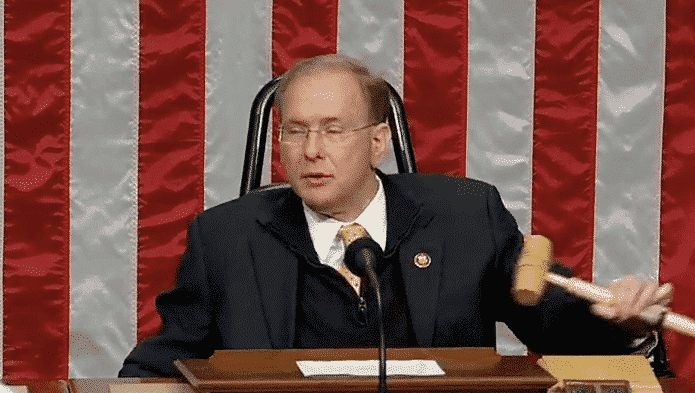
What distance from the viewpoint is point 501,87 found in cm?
267

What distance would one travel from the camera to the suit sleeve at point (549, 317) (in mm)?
1597

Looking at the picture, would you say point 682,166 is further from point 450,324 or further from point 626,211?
point 450,324

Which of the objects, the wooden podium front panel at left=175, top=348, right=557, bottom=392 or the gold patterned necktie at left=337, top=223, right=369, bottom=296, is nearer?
the wooden podium front panel at left=175, top=348, right=557, bottom=392

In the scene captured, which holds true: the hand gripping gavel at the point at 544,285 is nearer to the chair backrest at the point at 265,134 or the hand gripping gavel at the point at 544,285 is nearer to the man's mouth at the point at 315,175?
the man's mouth at the point at 315,175

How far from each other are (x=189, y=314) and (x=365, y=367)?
633 mm

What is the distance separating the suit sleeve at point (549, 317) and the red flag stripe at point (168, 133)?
103 centimetres

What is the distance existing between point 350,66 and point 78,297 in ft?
4.01

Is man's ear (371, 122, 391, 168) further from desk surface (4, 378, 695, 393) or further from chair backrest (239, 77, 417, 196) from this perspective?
desk surface (4, 378, 695, 393)

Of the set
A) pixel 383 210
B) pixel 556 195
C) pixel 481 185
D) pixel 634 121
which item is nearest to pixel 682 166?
pixel 634 121

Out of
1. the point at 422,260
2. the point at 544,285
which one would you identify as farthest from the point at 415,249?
the point at 544,285

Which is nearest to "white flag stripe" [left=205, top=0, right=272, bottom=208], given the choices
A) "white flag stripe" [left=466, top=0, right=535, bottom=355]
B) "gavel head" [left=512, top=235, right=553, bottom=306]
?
"white flag stripe" [left=466, top=0, right=535, bottom=355]

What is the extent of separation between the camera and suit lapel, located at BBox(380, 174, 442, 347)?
68.1 inches

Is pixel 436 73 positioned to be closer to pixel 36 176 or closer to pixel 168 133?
pixel 168 133

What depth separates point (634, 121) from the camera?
2676 millimetres
